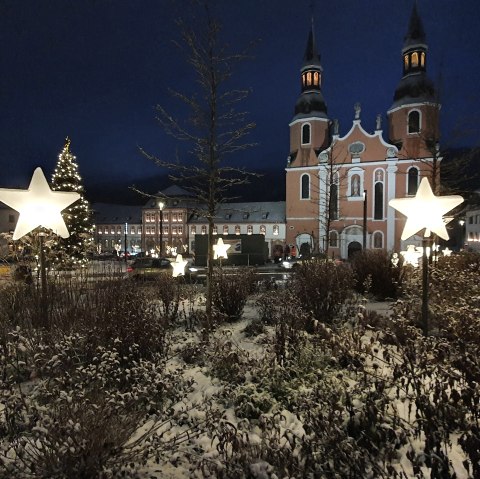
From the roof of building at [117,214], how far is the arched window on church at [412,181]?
4290cm

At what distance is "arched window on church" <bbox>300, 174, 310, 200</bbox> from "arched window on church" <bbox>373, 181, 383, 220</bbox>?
7.35m

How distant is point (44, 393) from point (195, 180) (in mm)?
4889

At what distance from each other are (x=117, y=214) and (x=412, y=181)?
160ft

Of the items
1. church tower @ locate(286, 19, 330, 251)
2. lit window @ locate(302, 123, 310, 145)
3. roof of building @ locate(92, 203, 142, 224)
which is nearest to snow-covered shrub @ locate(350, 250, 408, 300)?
church tower @ locate(286, 19, 330, 251)

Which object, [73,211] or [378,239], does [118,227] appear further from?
[378,239]

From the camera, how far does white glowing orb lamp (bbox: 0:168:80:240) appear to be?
5.13m

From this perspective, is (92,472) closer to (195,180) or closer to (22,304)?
(22,304)

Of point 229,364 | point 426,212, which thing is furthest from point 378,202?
point 229,364

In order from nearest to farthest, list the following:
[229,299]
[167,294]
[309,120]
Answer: [229,299], [167,294], [309,120]

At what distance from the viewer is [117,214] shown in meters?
62.9

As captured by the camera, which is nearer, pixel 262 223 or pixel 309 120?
pixel 309 120

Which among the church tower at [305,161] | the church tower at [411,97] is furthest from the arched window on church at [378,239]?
the church tower at [411,97]

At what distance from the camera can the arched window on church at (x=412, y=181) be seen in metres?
35.8

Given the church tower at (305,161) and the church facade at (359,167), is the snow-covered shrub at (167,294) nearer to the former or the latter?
the church facade at (359,167)
